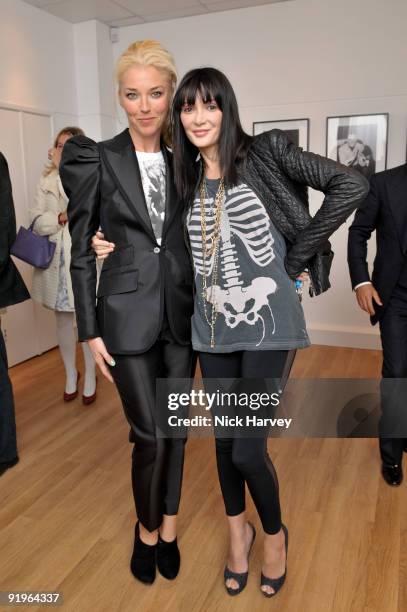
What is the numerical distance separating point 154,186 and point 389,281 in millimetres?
1291

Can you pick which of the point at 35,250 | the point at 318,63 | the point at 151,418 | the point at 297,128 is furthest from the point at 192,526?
the point at 318,63

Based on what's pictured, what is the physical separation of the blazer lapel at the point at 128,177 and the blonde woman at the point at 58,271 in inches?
72.0

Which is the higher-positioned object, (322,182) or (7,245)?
(322,182)

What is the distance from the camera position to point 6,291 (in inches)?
101

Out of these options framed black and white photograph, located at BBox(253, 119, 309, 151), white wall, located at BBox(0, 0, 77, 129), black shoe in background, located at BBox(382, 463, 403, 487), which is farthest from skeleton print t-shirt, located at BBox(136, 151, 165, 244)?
framed black and white photograph, located at BBox(253, 119, 309, 151)

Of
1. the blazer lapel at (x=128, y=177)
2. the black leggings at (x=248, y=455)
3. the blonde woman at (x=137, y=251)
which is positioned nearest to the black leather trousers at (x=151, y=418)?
the blonde woman at (x=137, y=251)

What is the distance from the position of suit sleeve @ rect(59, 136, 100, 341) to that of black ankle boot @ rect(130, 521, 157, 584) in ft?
2.60

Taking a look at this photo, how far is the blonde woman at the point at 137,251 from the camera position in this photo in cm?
158

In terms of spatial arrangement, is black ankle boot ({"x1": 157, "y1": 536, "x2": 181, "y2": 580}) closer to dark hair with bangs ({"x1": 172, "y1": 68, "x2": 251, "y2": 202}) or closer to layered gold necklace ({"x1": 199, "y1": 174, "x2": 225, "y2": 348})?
layered gold necklace ({"x1": 199, "y1": 174, "x2": 225, "y2": 348})

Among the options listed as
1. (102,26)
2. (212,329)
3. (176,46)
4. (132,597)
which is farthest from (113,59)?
(132,597)

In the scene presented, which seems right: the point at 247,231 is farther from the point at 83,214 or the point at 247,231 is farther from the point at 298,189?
the point at 83,214

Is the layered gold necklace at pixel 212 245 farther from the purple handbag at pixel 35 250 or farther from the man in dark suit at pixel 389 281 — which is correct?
the purple handbag at pixel 35 250

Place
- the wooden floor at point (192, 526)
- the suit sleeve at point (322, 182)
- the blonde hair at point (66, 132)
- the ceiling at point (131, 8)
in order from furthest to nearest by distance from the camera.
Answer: the ceiling at point (131, 8) < the blonde hair at point (66, 132) < the wooden floor at point (192, 526) < the suit sleeve at point (322, 182)

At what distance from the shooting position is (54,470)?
263 cm
